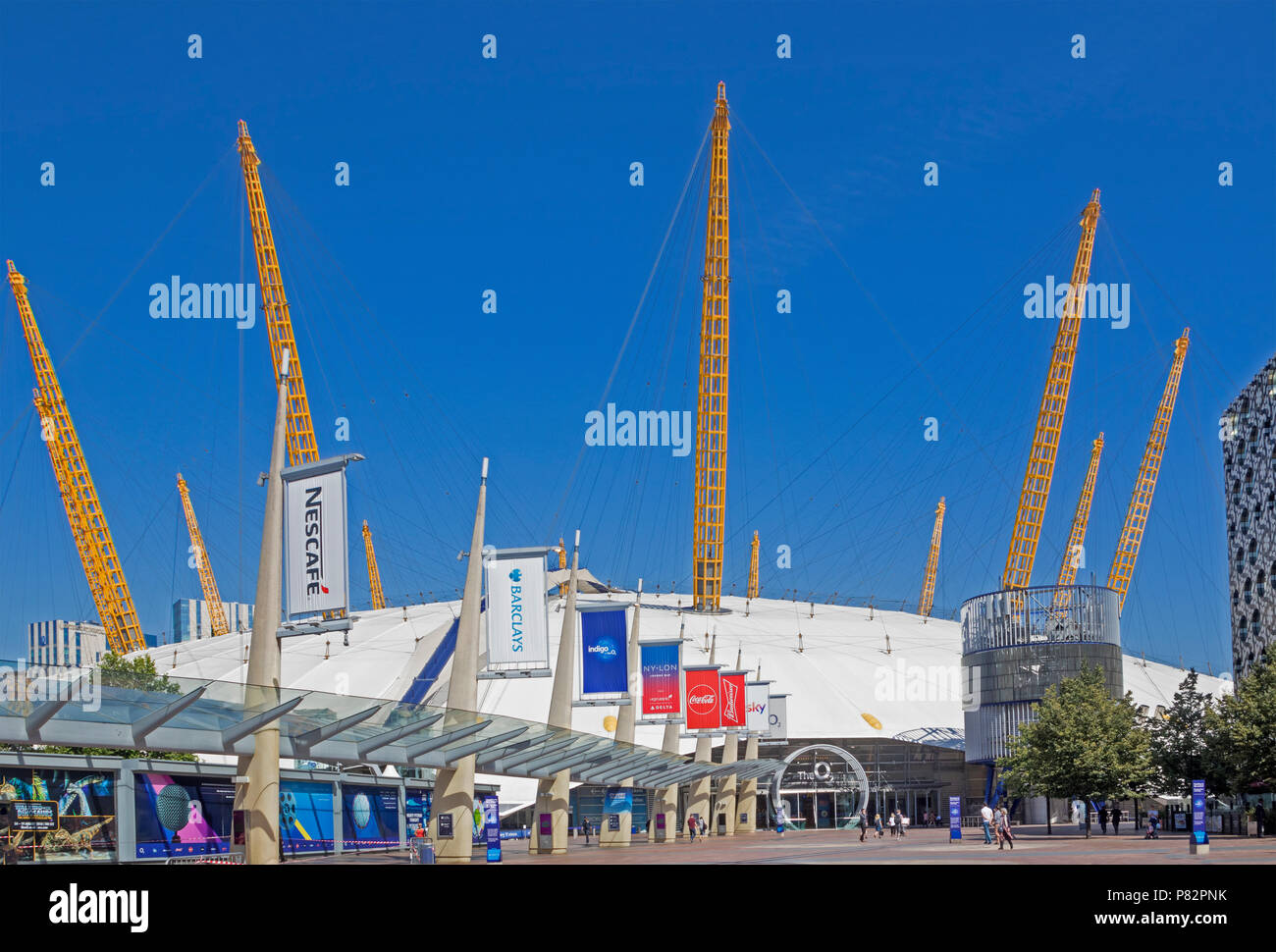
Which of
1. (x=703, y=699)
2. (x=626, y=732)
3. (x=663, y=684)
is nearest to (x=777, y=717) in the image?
(x=703, y=699)

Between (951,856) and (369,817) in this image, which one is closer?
(951,856)

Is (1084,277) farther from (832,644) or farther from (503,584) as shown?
(503,584)

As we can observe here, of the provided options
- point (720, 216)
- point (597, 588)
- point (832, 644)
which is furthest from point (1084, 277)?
point (597, 588)

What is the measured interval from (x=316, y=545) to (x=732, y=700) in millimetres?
39026

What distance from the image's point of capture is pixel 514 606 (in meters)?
39.8

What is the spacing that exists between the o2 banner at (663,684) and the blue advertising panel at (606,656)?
30.0ft

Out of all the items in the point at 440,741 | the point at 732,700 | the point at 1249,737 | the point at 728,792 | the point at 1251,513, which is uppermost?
the point at 1251,513

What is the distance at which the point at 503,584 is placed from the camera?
39.9 metres

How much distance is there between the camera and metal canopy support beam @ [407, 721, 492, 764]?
35.0m

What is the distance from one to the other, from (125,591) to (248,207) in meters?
35.3

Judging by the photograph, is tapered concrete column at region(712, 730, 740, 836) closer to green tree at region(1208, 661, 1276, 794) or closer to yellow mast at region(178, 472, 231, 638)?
green tree at region(1208, 661, 1276, 794)

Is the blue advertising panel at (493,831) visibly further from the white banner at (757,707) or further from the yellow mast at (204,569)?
the yellow mast at (204,569)

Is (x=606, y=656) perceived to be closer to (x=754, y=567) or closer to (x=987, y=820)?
(x=987, y=820)

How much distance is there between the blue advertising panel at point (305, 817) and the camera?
46.0 m
